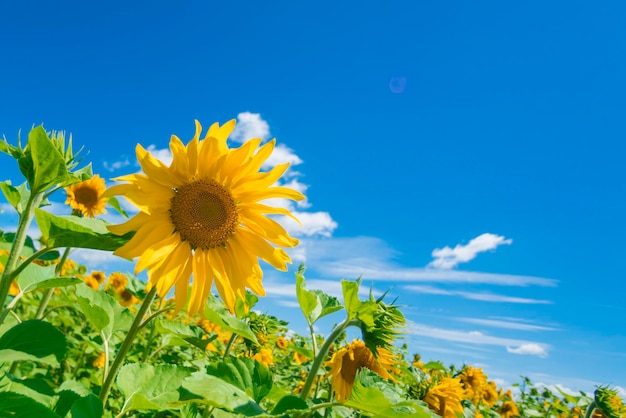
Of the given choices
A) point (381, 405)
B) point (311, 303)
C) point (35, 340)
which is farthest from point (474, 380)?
point (35, 340)

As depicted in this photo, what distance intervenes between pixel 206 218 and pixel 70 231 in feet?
2.30

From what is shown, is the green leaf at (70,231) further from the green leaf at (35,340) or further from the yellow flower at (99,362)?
the yellow flower at (99,362)

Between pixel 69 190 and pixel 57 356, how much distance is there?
11.7 feet

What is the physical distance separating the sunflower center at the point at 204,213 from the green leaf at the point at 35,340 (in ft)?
2.23

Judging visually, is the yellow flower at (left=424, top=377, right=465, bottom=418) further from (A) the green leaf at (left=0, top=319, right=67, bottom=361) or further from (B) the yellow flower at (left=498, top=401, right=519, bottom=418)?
(B) the yellow flower at (left=498, top=401, right=519, bottom=418)

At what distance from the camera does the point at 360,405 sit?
164cm

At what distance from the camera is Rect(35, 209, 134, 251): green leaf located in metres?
1.81

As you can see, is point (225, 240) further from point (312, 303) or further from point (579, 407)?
point (579, 407)

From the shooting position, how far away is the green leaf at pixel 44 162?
6.02 feet

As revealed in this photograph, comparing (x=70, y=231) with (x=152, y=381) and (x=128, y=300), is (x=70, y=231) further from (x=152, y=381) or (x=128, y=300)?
(x=128, y=300)

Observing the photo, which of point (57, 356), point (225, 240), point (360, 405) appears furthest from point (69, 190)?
point (360, 405)

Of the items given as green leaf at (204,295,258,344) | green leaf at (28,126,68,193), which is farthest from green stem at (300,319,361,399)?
green leaf at (28,126,68,193)

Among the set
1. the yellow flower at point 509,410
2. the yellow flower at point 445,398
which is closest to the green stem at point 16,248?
the yellow flower at point 445,398

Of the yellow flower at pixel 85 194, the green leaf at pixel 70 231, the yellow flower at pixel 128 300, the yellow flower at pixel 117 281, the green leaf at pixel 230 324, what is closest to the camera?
the green leaf at pixel 70 231
